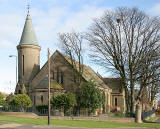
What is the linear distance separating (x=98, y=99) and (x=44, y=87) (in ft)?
30.4

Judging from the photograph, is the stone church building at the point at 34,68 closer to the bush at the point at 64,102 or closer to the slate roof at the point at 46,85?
the slate roof at the point at 46,85

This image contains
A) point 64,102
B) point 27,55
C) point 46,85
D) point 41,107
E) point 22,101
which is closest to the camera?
point 22,101

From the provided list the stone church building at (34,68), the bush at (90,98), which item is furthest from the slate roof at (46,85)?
the bush at (90,98)

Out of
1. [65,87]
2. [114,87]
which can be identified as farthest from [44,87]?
[114,87]

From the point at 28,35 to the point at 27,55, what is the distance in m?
Result: 3.55

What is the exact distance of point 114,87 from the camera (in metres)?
69.9

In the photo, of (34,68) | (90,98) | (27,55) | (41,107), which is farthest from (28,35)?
(90,98)

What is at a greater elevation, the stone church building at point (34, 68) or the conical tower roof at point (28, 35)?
the conical tower roof at point (28, 35)

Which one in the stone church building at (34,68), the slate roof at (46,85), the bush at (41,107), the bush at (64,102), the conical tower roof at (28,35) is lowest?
the bush at (41,107)

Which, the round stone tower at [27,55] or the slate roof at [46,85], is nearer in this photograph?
the slate roof at [46,85]

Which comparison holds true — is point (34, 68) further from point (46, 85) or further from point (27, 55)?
point (46, 85)

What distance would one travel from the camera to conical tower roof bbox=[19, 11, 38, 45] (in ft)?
168

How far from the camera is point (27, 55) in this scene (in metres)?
51.3

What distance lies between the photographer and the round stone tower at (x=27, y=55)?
168 ft
